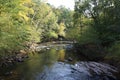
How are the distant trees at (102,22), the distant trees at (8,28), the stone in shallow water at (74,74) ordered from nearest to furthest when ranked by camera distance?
the stone in shallow water at (74,74)
the distant trees at (8,28)
the distant trees at (102,22)

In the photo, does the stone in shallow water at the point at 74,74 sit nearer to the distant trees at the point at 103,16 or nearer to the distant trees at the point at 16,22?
the distant trees at the point at 16,22

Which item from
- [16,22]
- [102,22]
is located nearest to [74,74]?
[16,22]

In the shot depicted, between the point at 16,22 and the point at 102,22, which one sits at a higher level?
the point at 16,22

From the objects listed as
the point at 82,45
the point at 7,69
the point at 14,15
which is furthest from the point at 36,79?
the point at 82,45

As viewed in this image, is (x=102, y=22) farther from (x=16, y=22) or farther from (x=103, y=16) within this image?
(x=16, y=22)

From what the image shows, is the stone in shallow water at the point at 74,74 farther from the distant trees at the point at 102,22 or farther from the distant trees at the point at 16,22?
the distant trees at the point at 16,22

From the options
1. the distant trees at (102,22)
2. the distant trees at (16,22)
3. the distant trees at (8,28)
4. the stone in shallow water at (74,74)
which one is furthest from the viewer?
the distant trees at (102,22)

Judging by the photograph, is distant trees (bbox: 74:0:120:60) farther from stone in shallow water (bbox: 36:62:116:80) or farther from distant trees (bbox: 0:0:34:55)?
distant trees (bbox: 0:0:34:55)

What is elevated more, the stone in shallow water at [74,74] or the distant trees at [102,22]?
the distant trees at [102,22]

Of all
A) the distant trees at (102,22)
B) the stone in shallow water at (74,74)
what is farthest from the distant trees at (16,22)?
the distant trees at (102,22)

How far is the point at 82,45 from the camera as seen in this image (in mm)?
39094

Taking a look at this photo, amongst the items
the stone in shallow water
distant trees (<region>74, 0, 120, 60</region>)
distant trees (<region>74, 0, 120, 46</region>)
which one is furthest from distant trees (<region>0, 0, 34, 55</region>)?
distant trees (<region>74, 0, 120, 46</region>)

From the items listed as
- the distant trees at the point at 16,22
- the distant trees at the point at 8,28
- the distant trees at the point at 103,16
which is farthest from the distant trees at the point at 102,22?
the distant trees at the point at 8,28

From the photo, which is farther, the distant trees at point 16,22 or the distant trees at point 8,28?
the distant trees at point 16,22
